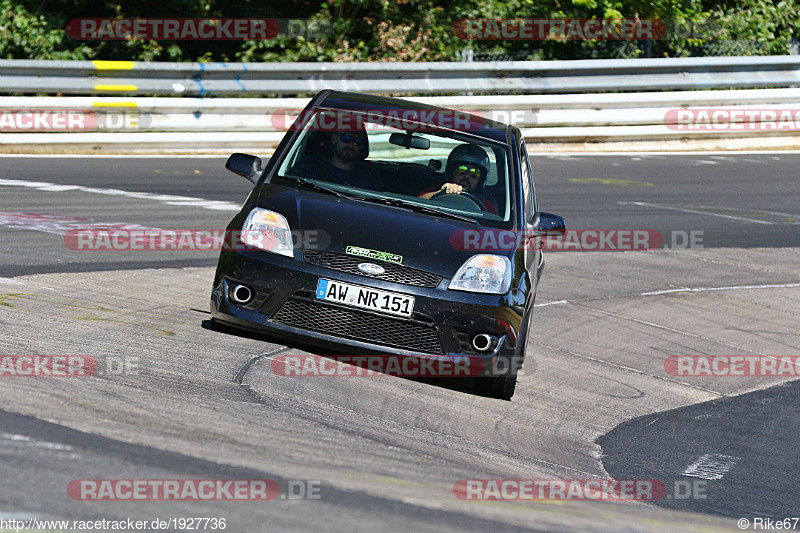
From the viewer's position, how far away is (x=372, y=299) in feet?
20.6

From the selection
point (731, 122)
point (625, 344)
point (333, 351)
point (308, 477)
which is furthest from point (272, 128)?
point (308, 477)

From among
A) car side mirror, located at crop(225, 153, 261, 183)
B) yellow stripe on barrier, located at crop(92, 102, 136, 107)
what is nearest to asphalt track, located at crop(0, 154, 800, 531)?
car side mirror, located at crop(225, 153, 261, 183)

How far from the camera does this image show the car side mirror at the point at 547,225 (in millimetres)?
7301

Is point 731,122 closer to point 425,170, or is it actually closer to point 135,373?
point 425,170

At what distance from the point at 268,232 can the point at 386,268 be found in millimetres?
731

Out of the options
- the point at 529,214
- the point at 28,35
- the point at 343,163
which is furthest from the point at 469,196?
the point at 28,35

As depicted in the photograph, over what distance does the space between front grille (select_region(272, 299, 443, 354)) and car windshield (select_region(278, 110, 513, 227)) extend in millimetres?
924

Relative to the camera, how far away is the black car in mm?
6297

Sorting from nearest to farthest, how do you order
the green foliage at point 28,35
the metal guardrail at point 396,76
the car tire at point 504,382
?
the car tire at point 504,382
the metal guardrail at point 396,76
the green foliage at point 28,35

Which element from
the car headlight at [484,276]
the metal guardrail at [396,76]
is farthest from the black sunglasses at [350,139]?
the metal guardrail at [396,76]

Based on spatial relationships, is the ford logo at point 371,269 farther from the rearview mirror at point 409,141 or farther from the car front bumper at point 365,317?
the rearview mirror at point 409,141

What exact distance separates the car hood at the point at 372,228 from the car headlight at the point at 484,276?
5cm

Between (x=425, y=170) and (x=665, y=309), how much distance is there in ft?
11.1

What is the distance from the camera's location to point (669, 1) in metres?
22.2
